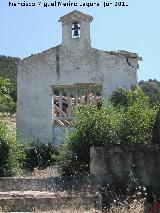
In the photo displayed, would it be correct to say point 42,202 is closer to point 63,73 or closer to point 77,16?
point 63,73

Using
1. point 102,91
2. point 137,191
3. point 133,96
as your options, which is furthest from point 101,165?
point 102,91

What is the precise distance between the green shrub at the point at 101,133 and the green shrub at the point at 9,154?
1655 millimetres

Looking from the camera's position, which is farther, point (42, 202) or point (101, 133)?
point (101, 133)

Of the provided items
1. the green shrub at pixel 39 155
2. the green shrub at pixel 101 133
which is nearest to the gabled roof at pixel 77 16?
the green shrub at pixel 39 155

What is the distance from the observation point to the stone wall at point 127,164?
13.4 metres

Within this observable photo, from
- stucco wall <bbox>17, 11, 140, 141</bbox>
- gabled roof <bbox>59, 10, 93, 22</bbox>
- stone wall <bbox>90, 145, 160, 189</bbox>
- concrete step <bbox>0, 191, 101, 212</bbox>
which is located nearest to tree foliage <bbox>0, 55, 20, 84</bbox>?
stucco wall <bbox>17, 11, 140, 141</bbox>

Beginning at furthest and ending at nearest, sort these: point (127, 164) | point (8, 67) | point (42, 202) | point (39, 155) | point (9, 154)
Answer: point (8, 67) < point (39, 155) < point (9, 154) < point (127, 164) < point (42, 202)

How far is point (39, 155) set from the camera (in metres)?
20.9

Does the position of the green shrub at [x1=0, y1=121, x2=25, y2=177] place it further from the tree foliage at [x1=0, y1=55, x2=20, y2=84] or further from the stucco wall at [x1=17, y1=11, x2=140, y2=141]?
the tree foliage at [x1=0, y1=55, x2=20, y2=84]

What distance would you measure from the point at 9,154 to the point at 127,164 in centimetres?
448

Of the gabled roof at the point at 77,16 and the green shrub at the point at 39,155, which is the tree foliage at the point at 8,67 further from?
the green shrub at the point at 39,155

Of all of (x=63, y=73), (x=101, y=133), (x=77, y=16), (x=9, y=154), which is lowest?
(x=9, y=154)

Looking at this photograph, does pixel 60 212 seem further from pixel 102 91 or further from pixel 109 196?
pixel 102 91

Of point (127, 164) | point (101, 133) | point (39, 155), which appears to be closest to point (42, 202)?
point (127, 164)
